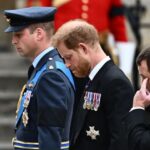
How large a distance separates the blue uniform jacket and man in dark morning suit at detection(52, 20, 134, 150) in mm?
168

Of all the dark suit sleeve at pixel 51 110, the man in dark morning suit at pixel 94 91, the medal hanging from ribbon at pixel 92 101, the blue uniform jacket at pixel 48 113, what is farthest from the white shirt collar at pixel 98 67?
the dark suit sleeve at pixel 51 110

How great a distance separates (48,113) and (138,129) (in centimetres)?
67

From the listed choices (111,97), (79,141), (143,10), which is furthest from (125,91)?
(143,10)

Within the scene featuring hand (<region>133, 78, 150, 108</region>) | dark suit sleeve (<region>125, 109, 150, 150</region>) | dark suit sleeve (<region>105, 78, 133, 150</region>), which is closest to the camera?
dark suit sleeve (<region>125, 109, 150, 150</region>)

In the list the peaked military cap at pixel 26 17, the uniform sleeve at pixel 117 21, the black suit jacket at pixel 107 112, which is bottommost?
the uniform sleeve at pixel 117 21

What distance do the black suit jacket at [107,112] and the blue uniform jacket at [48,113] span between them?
0.17 metres

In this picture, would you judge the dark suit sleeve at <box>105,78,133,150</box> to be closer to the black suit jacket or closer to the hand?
the black suit jacket

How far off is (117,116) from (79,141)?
0.33 m

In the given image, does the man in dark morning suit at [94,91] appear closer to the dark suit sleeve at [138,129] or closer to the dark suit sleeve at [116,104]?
the dark suit sleeve at [116,104]

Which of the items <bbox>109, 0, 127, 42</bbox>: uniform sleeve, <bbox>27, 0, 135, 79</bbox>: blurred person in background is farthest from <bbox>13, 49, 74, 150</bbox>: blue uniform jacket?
<bbox>109, 0, 127, 42</bbox>: uniform sleeve

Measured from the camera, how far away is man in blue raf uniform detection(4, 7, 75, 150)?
17.6ft

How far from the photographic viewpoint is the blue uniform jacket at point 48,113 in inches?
211

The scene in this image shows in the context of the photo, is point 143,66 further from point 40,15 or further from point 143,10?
point 143,10

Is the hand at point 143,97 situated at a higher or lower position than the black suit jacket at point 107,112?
higher
